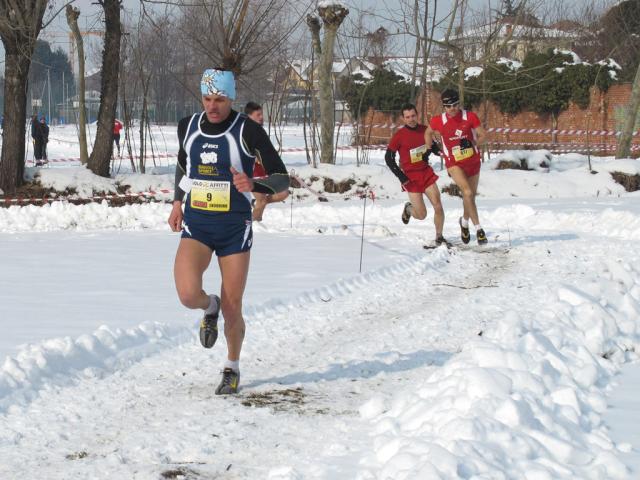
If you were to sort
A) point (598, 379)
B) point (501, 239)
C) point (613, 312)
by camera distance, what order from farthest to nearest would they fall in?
point (501, 239), point (613, 312), point (598, 379)

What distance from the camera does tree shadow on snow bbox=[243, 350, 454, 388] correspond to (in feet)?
20.5

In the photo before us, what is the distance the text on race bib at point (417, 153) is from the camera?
12797 mm

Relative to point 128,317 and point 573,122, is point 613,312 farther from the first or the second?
point 573,122

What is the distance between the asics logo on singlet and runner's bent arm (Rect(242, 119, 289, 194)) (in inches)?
7.4

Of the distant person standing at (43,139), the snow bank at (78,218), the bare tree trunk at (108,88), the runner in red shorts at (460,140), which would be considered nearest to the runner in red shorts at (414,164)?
the runner in red shorts at (460,140)

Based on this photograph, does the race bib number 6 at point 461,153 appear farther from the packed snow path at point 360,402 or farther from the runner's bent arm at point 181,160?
the runner's bent arm at point 181,160

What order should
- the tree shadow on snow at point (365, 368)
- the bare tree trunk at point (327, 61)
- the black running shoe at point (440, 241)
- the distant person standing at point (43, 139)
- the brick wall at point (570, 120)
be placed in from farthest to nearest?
the brick wall at point (570, 120) < the distant person standing at point (43, 139) < the bare tree trunk at point (327, 61) < the black running shoe at point (440, 241) < the tree shadow on snow at point (365, 368)

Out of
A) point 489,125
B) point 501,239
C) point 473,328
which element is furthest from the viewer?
point 489,125

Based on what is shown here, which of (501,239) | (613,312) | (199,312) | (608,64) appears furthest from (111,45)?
(608,64)

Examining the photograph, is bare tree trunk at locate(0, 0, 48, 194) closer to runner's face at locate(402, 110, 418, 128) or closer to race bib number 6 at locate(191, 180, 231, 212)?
runner's face at locate(402, 110, 418, 128)

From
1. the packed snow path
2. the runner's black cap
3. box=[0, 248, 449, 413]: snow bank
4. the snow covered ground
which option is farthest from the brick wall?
box=[0, 248, 449, 413]: snow bank

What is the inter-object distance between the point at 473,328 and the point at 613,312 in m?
1.07

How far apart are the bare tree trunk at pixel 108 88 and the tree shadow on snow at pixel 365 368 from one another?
52.9 ft

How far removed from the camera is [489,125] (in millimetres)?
45219
